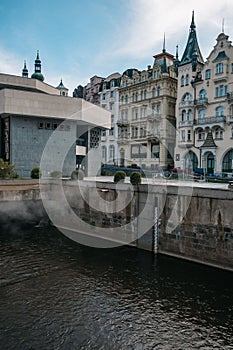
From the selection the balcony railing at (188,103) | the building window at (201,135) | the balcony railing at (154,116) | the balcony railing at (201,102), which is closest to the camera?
the balcony railing at (201,102)

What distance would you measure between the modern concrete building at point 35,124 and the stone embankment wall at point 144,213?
7739 millimetres

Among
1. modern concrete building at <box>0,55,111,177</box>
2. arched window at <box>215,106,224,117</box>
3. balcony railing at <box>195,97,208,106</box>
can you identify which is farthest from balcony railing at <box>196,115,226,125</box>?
modern concrete building at <box>0,55,111,177</box>

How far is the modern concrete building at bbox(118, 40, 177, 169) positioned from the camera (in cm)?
5244

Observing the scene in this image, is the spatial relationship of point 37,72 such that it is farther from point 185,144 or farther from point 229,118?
point 229,118

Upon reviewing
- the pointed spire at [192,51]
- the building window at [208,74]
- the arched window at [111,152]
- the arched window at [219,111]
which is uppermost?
the pointed spire at [192,51]

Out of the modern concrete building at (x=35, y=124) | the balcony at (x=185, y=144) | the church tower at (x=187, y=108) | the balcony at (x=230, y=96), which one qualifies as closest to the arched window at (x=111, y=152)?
the church tower at (x=187, y=108)

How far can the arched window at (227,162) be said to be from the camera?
42.9m

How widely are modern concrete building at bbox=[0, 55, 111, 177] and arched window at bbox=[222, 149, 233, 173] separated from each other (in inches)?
820

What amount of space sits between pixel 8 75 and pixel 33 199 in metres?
18.8

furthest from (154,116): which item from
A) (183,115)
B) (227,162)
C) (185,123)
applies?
(227,162)

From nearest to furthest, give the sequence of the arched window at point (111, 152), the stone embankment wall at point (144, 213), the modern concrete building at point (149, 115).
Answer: the stone embankment wall at point (144, 213), the modern concrete building at point (149, 115), the arched window at point (111, 152)

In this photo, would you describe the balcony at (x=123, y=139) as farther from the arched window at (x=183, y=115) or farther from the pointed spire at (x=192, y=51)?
the pointed spire at (x=192, y=51)

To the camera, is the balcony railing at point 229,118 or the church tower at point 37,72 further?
the church tower at point 37,72

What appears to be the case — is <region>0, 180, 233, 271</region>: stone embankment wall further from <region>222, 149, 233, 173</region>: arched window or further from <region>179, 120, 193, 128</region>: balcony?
<region>179, 120, 193, 128</region>: balcony
